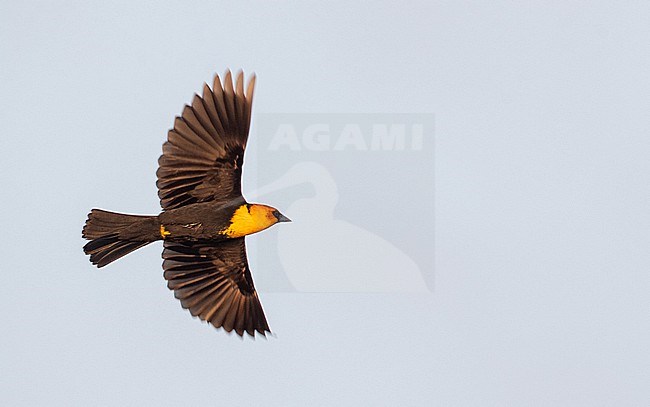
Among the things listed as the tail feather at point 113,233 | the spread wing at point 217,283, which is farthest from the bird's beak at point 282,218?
the tail feather at point 113,233

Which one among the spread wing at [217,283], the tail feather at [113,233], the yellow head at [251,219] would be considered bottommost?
the spread wing at [217,283]

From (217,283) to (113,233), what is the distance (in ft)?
5.76

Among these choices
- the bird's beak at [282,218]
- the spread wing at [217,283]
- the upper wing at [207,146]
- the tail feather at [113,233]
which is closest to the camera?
the tail feather at [113,233]

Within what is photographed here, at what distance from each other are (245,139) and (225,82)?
27.2 inches

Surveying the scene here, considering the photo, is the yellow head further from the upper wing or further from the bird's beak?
the upper wing

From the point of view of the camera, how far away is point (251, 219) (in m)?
15.3

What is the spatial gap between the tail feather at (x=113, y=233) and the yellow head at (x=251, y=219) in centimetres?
87

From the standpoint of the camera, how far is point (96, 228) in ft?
49.5

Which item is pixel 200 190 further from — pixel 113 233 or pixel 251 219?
pixel 113 233

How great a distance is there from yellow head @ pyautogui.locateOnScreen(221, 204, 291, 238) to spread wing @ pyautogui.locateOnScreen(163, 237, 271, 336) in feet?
1.96

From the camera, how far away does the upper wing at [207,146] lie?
15.2 metres

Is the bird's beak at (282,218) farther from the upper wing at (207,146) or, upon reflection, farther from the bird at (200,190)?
the upper wing at (207,146)

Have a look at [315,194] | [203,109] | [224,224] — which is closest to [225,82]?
[203,109]

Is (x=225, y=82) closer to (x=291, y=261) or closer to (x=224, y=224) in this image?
(x=224, y=224)
